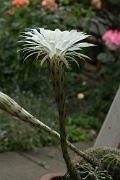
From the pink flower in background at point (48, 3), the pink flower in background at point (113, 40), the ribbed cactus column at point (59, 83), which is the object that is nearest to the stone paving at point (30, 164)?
the pink flower in background at point (113, 40)

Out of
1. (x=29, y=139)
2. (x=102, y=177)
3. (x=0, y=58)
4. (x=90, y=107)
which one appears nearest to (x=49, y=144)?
(x=29, y=139)

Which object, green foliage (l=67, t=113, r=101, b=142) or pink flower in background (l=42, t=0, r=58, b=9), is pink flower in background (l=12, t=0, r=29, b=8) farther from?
green foliage (l=67, t=113, r=101, b=142)

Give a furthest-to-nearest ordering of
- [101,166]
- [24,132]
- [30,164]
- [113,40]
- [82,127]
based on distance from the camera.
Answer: [82,127] → [113,40] → [24,132] → [30,164] → [101,166]

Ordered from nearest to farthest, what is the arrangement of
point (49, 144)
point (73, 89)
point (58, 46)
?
point (58, 46) → point (49, 144) → point (73, 89)

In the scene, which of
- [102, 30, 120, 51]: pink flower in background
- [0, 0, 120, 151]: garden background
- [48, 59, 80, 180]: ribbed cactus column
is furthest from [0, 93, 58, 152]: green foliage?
[48, 59, 80, 180]: ribbed cactus column

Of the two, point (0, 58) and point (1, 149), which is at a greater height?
point (0, 58)

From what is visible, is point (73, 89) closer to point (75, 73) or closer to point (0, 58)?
point (75, 73)

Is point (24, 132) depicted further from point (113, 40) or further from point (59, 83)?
point (59, 83)

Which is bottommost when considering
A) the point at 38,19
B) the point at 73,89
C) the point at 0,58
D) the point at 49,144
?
the point at 49,144

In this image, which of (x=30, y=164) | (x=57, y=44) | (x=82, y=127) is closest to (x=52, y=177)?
(x=57, y=44)
